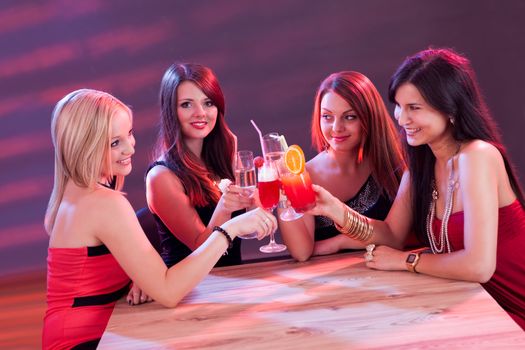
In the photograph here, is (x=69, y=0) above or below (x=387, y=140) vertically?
above

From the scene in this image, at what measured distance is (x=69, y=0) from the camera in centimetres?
477

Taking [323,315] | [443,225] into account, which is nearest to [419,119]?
[443,225]

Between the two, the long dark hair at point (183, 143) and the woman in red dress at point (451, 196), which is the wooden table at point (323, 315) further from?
the long dark hair at point (183, 143)

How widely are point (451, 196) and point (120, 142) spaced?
117cm

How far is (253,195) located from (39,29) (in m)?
3.36

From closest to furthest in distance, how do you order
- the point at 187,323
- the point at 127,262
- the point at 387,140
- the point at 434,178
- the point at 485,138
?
the point at 187,323
the point at 127,262
the point at 485,138
the point at 434,178
the point at 387,140

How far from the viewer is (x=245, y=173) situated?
2152 millimetres

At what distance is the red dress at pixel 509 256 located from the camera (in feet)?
7.10

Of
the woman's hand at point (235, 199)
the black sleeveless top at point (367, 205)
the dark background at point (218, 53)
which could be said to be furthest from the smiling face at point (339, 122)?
the dark background at point (218, 53)

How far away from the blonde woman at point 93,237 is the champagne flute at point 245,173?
0.13 meters

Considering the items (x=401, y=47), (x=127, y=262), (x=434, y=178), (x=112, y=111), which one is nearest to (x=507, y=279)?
(x=434, y=178)

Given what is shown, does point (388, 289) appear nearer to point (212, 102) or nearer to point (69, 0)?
point (212, 102)

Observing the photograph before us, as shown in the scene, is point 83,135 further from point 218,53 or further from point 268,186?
point 218,53

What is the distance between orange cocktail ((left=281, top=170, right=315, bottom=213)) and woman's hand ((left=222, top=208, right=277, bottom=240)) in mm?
102
